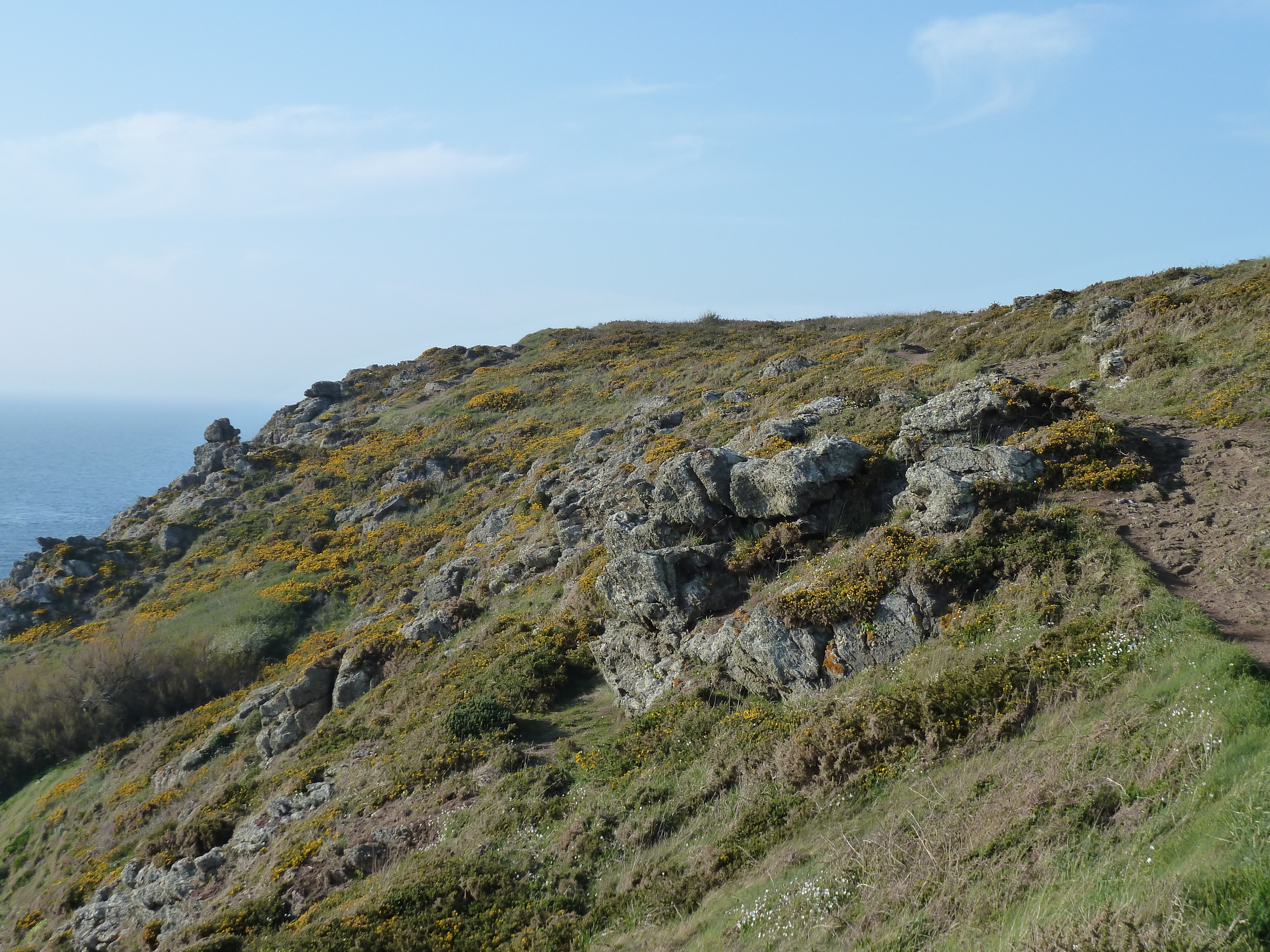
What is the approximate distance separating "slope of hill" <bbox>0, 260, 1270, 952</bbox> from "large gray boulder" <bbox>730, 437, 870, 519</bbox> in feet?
0.22

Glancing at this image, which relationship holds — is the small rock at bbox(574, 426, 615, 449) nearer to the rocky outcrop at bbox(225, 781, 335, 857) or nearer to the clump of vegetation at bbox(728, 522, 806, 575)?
the clump of vegetation at bbox(728, 522, 806, 575)

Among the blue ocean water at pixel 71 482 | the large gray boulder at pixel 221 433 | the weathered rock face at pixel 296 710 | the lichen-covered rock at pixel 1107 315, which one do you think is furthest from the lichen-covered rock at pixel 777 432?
the blue ocean water at pixel 71 482

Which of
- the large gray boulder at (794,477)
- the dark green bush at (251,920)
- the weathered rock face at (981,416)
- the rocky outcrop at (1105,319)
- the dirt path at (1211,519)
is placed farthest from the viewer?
the rocky outcrop at (1105,319)

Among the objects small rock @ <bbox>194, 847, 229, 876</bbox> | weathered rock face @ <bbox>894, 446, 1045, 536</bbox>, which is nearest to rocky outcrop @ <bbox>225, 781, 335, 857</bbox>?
small rock @ <bbox>194, 847, 229, 876</bbox>

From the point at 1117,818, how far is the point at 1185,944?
2199 mm

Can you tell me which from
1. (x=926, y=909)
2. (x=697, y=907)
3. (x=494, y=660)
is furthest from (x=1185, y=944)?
(x=494, y=660)

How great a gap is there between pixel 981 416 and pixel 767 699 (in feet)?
28.9

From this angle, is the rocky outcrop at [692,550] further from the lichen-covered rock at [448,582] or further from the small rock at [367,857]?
the lichen-covered rock at [448,582]

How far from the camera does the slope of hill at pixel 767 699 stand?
6.35 m

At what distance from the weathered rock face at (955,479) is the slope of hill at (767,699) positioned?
0.21 feet

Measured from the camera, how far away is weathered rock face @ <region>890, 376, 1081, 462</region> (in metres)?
15.9

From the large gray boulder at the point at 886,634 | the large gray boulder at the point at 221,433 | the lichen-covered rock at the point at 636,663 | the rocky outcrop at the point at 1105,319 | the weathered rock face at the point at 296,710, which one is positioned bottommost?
the weathered rock face at the point at 296,710

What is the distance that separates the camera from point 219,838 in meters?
15.0

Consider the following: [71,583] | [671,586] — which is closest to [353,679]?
[671,586]
